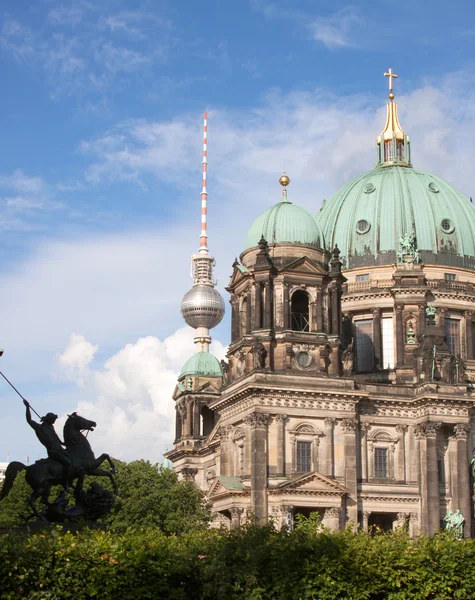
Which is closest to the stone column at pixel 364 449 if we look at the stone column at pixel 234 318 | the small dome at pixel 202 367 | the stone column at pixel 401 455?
the stone column at pixel 401 455

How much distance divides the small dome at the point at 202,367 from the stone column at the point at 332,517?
129 ft

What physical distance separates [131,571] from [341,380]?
47388 mm

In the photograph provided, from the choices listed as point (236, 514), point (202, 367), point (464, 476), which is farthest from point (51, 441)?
point (202, 367)

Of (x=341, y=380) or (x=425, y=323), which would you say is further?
(x=425, y=323)

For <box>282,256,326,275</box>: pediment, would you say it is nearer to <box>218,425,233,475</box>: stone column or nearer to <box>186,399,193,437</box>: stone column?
<box>218,425,233,475</box>: stone column

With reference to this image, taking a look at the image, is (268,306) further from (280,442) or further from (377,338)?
(377,338)

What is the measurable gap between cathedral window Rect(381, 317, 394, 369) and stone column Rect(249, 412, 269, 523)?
2023 cm

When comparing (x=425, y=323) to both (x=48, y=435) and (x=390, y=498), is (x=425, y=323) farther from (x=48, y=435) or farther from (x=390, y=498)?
(x=48, y=435)

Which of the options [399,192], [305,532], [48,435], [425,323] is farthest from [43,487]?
[399,192]

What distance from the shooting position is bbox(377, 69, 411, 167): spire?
11050cm

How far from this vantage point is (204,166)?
182 m

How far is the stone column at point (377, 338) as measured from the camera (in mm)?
94375

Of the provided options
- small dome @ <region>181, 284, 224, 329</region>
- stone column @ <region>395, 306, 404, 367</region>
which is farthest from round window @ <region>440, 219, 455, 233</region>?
small dome @ <region>181, 284, 224, 329</region>

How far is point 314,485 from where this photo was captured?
76.4 m
